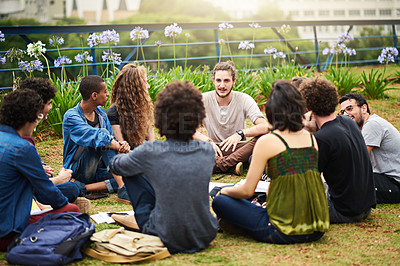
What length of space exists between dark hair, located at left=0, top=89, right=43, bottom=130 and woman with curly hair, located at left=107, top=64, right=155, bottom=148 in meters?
1.64

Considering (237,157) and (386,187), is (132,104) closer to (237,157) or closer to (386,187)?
(237,157)

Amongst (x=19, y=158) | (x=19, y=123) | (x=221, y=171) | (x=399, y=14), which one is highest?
(x=399, y=14)

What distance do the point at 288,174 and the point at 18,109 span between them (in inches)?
72.1

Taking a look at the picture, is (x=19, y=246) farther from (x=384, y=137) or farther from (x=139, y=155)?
(x=384, y=137)

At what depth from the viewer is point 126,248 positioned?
2779 millimetres

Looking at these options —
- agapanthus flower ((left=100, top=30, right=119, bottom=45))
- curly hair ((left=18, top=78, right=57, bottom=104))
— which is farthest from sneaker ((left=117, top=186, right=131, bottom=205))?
agapanthus flower ((left=100, top=30, right=119, bottom=45))

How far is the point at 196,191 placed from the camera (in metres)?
2.84

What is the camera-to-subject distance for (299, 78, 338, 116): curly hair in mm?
3361

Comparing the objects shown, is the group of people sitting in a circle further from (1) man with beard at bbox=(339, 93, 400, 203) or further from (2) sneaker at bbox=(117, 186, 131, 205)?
(2) sneaker at bbox=(117, 186, 131, 205)

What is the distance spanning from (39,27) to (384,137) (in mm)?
6222

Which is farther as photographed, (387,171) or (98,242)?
(387,171)

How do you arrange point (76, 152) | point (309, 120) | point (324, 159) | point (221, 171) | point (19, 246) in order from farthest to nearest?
point (221, 171)
point (76, 152)
point (309, 120)
point (324, 159)
point (19, 246)

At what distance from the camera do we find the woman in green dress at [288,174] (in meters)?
2.93

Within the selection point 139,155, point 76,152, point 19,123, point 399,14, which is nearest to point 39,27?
point 76,152
